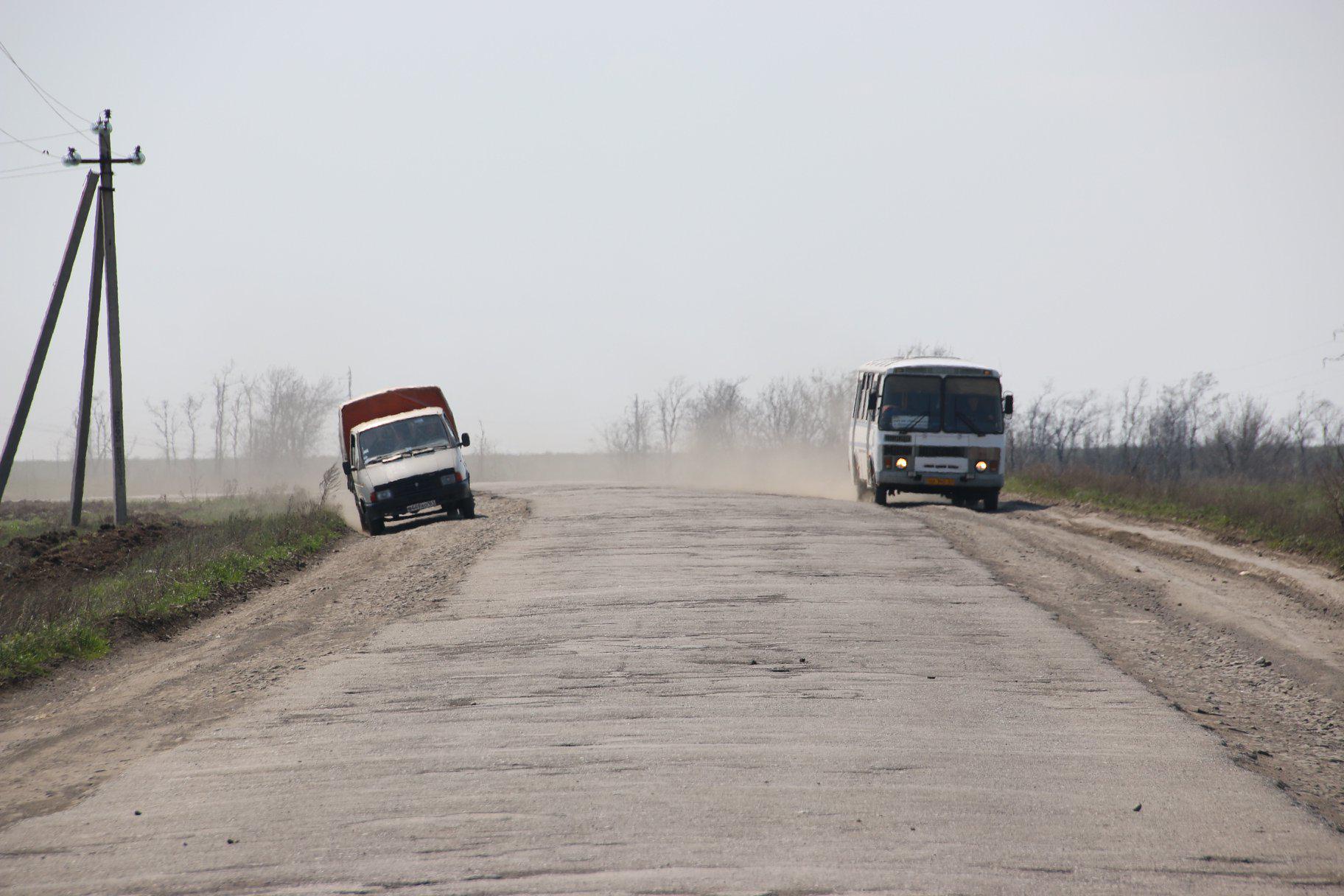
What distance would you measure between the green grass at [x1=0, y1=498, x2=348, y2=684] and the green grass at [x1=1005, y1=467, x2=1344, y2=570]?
14.4 metres

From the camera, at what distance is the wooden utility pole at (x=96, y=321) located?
25875 millimetres

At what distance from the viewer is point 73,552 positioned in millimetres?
21359

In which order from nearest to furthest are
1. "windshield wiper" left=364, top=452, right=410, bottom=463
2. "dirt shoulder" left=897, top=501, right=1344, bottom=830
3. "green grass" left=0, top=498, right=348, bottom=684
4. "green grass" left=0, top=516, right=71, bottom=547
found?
"dirt shoulder" left=897, top=501, right=1344, bottom=830
"green grass" left=0, top=498, right=348, bottom=684
"windshield wiper" left=364, top=452, right=410, bottom=463
"green grass" left=0, top=516, right=71, bottom=547

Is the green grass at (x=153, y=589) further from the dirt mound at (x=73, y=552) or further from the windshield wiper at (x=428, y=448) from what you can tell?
the windshield wiper at (x=428, y=448)

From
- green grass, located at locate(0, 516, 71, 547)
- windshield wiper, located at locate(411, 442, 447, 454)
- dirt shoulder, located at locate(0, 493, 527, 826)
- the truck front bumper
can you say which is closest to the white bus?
the truck front bumper

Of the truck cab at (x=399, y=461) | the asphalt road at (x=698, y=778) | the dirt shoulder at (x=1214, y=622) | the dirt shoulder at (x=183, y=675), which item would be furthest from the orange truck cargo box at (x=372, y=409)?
the asphalt road at (x=698, y=778)

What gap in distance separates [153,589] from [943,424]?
15.5 m

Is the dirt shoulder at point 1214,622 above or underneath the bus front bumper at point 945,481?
underneath

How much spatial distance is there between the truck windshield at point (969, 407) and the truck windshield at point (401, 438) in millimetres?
10336

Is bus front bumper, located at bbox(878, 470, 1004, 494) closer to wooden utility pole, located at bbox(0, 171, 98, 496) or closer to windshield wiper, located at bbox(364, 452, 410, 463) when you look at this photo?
windshield wiper, located at bbox(364, 452, 410, 463)

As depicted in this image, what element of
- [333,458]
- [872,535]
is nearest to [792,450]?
[872,535]

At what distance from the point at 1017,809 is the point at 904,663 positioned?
132 inches

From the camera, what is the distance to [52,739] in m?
7.38

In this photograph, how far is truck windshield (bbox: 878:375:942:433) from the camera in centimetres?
2339
